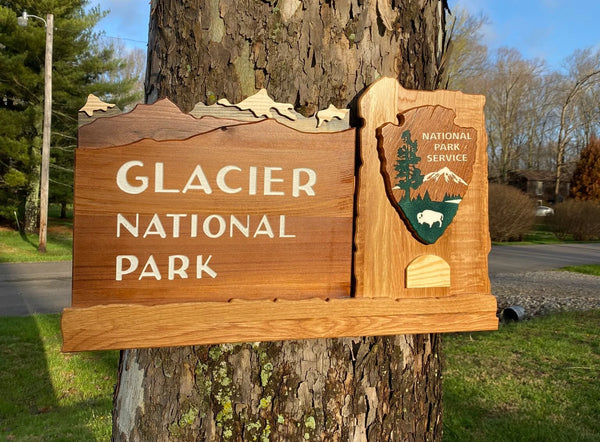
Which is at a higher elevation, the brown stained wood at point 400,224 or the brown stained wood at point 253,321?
the brown stained wood at point 400,224

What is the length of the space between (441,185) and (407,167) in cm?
12

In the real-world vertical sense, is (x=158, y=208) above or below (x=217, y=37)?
below

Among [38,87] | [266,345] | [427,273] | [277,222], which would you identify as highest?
[38,87]

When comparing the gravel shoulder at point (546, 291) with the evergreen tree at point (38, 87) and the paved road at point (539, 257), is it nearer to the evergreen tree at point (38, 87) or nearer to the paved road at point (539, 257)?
the paved road at point (539, 257)

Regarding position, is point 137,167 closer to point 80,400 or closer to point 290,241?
point 290,241

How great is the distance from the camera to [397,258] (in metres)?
1.37

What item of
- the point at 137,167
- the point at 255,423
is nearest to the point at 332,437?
the point at 255,423

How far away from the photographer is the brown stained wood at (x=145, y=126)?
Answer: 1190mm

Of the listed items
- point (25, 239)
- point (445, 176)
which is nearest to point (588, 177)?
point (25, 239)

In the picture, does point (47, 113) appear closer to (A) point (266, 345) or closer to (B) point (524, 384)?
(B) point (524, 384)

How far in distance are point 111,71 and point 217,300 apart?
18593mm

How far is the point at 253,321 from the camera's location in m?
1.24

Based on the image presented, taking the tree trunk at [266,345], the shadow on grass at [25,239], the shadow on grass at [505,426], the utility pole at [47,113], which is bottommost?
the shadow on grass at [505,426]

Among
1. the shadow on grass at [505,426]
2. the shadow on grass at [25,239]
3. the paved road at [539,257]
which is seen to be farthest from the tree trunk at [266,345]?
the shadow on grass at [25,239]
